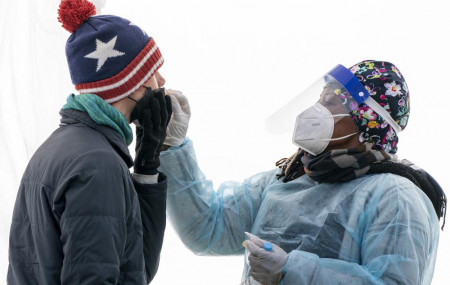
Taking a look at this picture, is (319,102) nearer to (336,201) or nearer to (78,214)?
(336,201)

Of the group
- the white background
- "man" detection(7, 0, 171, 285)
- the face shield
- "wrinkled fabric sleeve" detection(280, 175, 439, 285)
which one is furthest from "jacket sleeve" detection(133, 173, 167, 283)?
the white background

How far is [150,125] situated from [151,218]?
237 mm

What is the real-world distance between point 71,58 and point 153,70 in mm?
197

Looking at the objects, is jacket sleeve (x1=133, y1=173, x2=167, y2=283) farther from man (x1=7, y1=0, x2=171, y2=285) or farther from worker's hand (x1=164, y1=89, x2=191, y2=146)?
worker's hand (x1=164, y1=89, x2=191, y2=146)

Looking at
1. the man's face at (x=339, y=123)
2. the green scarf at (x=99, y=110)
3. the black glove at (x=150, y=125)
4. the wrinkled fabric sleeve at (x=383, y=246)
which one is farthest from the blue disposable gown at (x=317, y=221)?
the green scarf at (x=99, y=110)

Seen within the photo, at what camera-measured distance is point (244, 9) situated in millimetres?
2432

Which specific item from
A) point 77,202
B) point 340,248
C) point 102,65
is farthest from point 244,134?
point 77,202

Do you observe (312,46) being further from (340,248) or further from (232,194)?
(340,248)

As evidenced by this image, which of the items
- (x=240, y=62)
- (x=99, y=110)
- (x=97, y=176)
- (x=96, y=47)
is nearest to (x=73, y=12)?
(x=96, y=47)

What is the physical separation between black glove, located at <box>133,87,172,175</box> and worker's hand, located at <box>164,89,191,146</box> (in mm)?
207

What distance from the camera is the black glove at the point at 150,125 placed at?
1.44 meters

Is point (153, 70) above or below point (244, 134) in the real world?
above

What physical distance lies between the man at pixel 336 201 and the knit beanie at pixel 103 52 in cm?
41

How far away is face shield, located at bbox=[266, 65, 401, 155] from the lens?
1688mm
